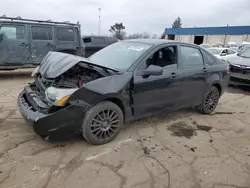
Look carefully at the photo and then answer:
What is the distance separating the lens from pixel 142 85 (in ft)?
11.8

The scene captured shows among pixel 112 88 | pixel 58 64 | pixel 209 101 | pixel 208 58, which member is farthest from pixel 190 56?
pixel 58 64

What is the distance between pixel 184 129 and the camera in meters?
4.18

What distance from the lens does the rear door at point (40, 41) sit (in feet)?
26.0

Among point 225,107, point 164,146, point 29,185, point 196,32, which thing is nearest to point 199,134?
point 164,146

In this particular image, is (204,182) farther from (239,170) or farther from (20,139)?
(20,139)

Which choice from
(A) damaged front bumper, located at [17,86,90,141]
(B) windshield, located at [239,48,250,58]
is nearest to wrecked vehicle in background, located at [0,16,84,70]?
(A) damaged front bumper, located at [17,86,90,141]

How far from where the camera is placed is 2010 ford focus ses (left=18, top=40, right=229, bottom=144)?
3010 millimetres

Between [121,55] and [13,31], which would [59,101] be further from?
[13,31]

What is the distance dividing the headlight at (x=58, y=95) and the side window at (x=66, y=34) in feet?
19.7

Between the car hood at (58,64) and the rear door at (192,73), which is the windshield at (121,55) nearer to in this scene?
the car hood at (58,64)

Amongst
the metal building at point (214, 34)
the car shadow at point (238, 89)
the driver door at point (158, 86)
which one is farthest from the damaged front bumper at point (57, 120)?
the metal building at point (214, 34)

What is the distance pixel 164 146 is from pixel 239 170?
1.06 metres

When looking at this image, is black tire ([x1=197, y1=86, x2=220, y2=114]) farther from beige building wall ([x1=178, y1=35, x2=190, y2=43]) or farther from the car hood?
beige building wall ([x1=178, y1=35, x2=190, y2=43])

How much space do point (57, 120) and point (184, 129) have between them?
2.38 m
